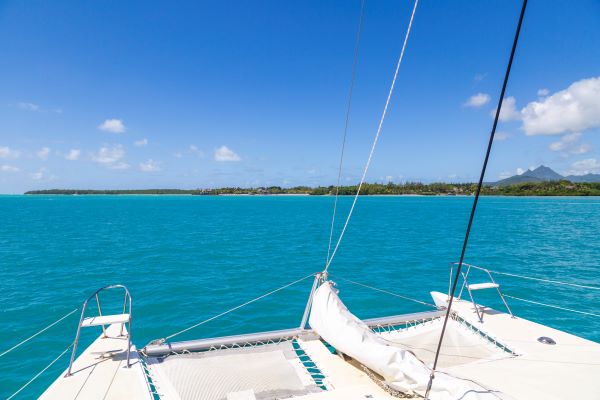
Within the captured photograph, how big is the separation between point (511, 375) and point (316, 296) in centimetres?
343

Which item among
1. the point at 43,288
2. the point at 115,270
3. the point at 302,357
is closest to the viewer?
the point at 302,357

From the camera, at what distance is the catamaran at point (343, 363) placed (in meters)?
4.09

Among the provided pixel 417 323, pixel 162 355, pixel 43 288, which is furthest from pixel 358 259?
pixel 43 288

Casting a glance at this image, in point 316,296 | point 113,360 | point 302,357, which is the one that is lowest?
point 302,357

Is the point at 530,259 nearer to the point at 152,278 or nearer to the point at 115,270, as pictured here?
the point at 152,278

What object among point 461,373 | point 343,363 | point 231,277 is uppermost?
point 461,373

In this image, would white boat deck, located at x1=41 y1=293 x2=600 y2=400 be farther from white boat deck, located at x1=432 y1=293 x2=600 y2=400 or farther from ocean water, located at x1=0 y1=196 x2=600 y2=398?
ocean water, located at x1=0 y1=196 x2=600 y2=398

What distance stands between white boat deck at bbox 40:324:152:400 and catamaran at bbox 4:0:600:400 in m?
0.01

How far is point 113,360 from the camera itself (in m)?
4.96

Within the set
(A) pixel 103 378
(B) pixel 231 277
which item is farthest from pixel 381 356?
(B) pixel 231 277

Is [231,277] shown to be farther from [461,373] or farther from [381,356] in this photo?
[461,373]

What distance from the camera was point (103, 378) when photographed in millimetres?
4445

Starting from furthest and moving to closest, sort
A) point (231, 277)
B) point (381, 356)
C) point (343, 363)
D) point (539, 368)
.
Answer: point (231, 277)
point (343, 363)
point (539, 368)
point (381, 356)

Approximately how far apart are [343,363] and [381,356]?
123cm
